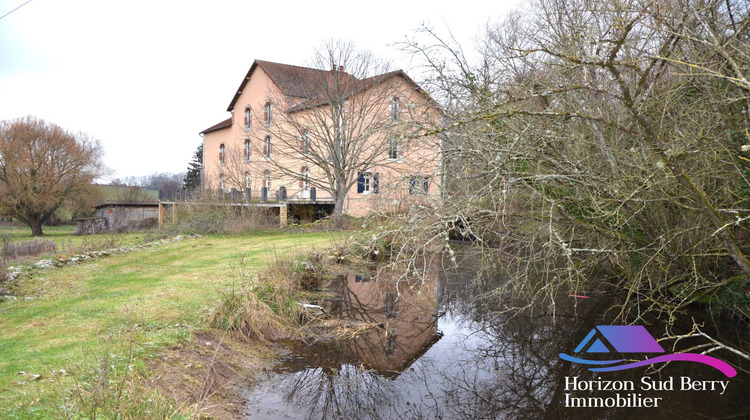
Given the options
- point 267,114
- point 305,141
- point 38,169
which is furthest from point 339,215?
point 38,169

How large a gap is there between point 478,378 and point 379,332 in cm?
204

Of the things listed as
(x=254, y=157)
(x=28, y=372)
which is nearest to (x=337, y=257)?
(x=28, y=372)

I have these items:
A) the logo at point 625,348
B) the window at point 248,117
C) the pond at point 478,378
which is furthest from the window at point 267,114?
the logo at point 625,348

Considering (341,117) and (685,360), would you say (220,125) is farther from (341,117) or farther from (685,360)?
(685,360)

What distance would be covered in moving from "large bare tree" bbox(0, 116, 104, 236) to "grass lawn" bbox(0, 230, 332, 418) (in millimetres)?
28909

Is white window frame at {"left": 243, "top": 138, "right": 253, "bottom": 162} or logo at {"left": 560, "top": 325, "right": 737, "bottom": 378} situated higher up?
white window frame at {"left": 243, "top": 138, "right": 253, "bottom": 162}

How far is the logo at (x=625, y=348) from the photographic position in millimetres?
6469

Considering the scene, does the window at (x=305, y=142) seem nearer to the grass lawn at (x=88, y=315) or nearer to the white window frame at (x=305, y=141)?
the white window frame at (x=305, y=141)

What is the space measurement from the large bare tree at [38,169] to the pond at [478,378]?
36.6m

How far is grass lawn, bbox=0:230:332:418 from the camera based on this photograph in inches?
180

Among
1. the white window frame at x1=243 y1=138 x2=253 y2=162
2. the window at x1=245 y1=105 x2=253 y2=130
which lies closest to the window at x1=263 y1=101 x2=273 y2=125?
the white window frame at x1=243 y1=138 x2=253 y2=162

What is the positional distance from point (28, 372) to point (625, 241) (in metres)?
7.25

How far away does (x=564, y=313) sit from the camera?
8.83 metres

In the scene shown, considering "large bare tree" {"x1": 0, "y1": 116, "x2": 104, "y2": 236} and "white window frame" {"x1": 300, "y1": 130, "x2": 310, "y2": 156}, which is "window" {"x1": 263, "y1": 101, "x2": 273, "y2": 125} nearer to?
"white window frame" {"x1": 300, "y1": 130, "x2": 310, "y2": 156}
